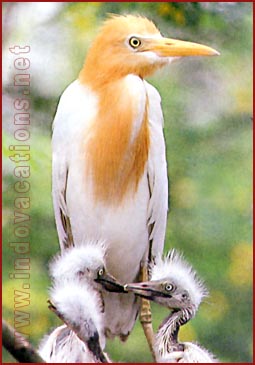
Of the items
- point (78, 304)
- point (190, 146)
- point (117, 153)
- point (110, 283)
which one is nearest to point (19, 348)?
point (78, 304)

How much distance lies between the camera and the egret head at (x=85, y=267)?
5.91ft

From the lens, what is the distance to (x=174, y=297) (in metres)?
1.82

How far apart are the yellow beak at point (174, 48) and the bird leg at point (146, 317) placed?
42 centimetres

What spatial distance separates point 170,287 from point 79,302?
190 mm

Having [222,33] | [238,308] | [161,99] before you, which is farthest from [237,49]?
[238,308]

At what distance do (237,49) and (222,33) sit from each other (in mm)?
45

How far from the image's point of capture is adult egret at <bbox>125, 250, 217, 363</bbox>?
1820mm

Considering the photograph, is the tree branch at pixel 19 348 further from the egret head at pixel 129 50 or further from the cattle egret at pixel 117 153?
the egret head at pixel 129 50

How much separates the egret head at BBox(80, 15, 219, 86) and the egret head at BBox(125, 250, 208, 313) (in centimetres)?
39

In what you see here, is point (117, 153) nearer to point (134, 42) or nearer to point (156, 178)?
point (156, 178)

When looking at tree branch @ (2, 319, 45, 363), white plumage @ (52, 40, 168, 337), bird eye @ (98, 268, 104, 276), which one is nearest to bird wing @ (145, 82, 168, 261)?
white plumage @ (52, 40, 168, 337)

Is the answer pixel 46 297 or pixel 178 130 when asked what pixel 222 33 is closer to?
pixel 178 130

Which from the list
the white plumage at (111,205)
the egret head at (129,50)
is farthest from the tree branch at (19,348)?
the egret head at (129,50)

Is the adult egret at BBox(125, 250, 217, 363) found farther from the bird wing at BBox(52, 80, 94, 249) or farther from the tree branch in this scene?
the tree branch
